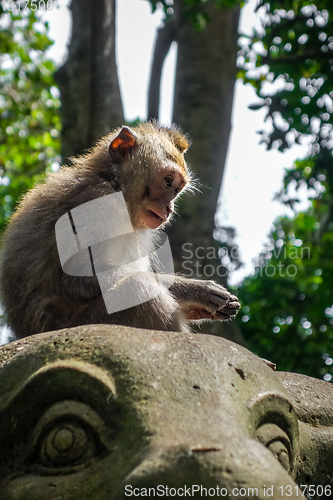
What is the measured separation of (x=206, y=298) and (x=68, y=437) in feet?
5.75

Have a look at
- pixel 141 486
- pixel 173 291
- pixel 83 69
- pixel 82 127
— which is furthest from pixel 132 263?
pixel 83 69

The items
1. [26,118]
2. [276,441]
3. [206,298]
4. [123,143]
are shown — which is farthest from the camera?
[26,118]

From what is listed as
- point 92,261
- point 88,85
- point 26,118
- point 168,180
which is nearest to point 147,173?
point 168,180

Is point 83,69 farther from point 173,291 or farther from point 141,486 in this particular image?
point 141,486

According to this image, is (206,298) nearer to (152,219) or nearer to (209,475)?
(152,219)

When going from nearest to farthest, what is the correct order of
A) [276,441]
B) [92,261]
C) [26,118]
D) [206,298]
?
[276,441]
[92,261]
[206,298]
[26,118]

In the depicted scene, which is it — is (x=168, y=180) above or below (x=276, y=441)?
above

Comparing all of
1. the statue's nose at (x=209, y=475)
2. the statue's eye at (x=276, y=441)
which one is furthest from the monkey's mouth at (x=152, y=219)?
the statue's nose at (x=209, y=475)

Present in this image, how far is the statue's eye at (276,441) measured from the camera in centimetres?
171

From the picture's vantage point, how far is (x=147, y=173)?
3928mm

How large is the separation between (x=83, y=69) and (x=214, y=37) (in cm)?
209

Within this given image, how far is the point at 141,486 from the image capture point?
1.32 metres

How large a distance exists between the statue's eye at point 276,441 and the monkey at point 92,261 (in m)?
→ 1.17

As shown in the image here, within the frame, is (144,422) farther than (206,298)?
No
